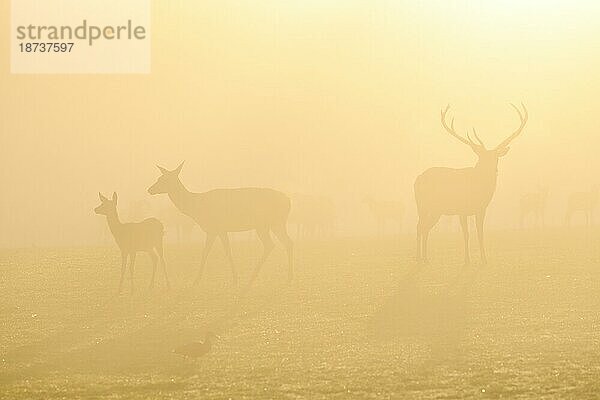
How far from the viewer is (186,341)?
13.6 meters

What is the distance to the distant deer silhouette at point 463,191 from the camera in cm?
2216

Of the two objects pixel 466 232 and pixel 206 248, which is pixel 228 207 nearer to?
pixel 206 248

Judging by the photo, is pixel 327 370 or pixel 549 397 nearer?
pixel 549 397

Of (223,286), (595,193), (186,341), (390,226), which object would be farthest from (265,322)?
(390,226)

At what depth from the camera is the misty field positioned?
10.6 m

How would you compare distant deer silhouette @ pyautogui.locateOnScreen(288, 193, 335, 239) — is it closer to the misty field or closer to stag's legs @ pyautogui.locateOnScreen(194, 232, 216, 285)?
the misty field

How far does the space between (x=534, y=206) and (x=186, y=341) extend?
37.6 metres

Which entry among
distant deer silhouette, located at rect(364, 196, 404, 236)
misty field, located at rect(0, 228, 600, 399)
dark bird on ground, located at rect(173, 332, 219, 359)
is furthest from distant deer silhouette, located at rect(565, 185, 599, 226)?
dark bird on ground, located at rect(173, 332, 219, 359)

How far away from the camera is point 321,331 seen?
557 inches

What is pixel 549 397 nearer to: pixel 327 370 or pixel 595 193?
pixel 327 370

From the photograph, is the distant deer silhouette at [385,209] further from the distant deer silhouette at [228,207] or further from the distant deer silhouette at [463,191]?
the distant deer silhouette at [228,207]

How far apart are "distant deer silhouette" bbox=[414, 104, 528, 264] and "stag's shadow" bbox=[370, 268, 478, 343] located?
2780 millimetres

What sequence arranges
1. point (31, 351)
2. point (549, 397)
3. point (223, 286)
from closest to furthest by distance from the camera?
point (549, 397) → point (31, 351) → point (223, 286)

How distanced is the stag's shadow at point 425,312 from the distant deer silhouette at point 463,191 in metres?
2.78
